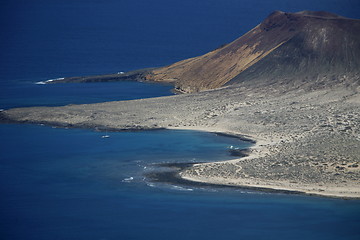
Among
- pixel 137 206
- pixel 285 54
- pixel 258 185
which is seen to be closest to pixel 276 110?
pixel 285 54

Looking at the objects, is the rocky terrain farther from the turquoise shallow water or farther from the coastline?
the turquoise shallow water

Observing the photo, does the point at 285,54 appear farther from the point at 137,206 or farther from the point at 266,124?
the point at 137,206

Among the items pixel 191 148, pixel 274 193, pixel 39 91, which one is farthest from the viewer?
pixel 39 91

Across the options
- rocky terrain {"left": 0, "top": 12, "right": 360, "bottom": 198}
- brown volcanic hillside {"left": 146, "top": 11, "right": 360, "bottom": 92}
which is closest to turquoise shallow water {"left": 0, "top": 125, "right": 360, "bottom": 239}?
rocky terrain {"left": 0, "top": 12, "right": 360, "bottom": 198}

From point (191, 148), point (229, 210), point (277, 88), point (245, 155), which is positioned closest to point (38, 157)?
point (191, 148)

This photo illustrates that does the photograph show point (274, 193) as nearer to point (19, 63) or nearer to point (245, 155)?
point (245, 155)

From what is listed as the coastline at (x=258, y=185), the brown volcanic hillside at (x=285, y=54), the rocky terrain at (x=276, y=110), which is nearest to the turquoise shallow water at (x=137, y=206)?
the coastline at (x=258, y=185)

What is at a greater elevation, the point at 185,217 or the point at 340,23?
the point at 340,23

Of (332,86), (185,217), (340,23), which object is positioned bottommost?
(185,217)
